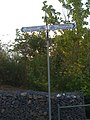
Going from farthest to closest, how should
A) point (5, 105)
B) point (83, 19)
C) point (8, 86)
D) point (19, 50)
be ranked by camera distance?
1. point (19, 50)
2. point (83, 19)
3. point (8, 86)
4. point (5, 105)

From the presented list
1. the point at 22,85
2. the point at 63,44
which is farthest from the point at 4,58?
the point at 63,44

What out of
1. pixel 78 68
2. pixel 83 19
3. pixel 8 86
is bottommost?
pixel 8 86

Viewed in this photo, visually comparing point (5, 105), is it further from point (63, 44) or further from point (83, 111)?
point (63, 44)

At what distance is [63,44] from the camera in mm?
19031

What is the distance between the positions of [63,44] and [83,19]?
164 cm

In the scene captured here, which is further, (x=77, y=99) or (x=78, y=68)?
(x=78, y=68)

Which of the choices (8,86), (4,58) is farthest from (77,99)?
(4,58)

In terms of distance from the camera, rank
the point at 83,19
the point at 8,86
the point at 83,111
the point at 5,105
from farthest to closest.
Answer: the point at 83,19 → the point at 8,86 → the point at 83,111 → the point at 5,105

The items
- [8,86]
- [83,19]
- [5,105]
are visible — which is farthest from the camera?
[83,19]

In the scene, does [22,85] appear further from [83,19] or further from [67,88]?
[83,19]

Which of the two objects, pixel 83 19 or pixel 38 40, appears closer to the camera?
pixel 83 19

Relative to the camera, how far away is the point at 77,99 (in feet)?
48.3

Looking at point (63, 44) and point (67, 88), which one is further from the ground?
point (63, 44)

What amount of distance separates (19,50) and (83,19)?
4.42 m
